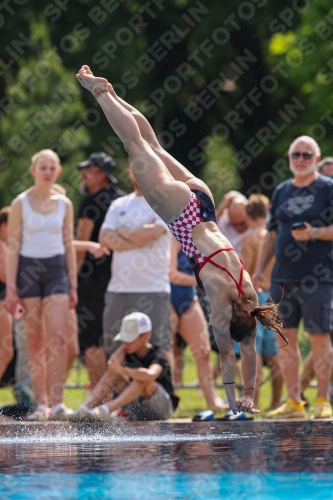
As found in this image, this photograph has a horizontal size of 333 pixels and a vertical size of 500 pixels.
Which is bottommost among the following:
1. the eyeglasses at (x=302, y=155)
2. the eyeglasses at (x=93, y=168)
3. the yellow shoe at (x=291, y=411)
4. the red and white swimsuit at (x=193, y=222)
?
the yellow shoe at (x=291, y=411)

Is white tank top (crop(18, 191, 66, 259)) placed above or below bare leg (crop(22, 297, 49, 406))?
above

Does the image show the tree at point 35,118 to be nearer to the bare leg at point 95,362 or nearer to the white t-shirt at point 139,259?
the bare leg at point 95,362

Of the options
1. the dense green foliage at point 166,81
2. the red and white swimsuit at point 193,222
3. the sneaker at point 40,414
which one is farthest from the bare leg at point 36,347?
the dense green foliage at point 166,81

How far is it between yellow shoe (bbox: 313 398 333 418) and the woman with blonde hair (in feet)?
7.15

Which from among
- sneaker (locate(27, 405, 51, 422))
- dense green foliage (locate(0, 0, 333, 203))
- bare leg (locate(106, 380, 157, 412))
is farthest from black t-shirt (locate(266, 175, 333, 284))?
dense green foliage (locate(0, 0, 333, 203))

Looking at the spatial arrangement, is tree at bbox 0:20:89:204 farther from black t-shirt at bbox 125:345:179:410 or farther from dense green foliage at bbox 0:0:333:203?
black t-shirt at bbox 125:345:179:410

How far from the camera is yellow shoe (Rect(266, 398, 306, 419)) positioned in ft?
27.8

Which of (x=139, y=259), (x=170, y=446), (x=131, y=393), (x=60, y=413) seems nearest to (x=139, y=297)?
(x=139, y=259)

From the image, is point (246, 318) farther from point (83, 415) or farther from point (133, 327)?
point (83, 415)

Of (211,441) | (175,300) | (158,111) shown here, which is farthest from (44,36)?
(211,441)

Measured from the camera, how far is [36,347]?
29.5 ft

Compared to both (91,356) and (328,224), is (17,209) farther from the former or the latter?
(328,224)

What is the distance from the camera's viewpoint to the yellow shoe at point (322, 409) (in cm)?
839

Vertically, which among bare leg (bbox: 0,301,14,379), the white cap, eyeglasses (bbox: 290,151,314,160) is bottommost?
bare leg (bbox: 0,301,14,379)
